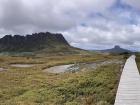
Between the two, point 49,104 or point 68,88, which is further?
point 68,88

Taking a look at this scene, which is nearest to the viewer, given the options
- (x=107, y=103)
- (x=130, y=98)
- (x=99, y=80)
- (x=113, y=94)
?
(x=130, y=98)

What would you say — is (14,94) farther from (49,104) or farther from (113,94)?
(113,94)

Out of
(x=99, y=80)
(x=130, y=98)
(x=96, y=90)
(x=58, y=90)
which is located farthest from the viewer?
(x=99, y=80)

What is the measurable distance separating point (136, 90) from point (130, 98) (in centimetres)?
270

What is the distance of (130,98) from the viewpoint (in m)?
18.7

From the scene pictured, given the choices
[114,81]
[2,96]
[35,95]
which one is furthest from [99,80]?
[2,96]

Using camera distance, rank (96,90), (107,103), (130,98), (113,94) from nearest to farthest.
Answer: (130,98) → (107,103) → (113,94) → (96,90)

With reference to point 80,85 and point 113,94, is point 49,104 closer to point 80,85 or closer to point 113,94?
point 113,94

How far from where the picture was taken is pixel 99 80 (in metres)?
31.4

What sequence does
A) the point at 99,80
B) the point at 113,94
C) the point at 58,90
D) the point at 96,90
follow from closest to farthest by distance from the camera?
the point at 113,94 → the point at 96,90 → the point at 58,90 → the point at 99,80

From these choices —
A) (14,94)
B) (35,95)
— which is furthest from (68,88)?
(14,94)

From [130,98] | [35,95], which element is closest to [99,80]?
[35,95]

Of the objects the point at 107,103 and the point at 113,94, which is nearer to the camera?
the point at 107,103

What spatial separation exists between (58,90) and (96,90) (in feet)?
13.3
